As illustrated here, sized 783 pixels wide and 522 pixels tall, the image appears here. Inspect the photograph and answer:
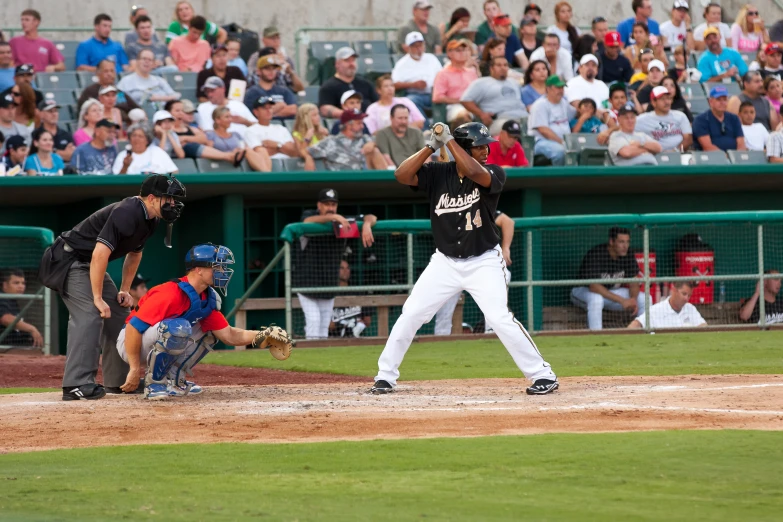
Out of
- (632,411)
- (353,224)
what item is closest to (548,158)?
(353,224)

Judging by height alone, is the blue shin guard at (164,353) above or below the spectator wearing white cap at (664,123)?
below

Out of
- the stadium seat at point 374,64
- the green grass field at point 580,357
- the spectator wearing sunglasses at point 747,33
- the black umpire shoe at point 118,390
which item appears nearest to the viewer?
the black umpire shoe at point 118,390

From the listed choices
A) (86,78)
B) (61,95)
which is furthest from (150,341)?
(86,78)

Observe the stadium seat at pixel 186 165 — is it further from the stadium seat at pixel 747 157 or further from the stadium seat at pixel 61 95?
the stadium seat at pixel 747 157

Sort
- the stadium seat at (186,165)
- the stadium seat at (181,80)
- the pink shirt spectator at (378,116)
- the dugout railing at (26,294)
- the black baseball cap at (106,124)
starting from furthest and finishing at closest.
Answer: the stadium seat at (181,80) → the pink shirt spectator at (378,116) → the stadium seat at (186,165) → the black baseball cap at (106,124) → the dugout railing at (26,294)

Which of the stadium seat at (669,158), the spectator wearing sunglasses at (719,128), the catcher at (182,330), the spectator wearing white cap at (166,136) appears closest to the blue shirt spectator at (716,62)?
the spectator wearing sunglasses at (719,128)

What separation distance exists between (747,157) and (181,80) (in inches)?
269

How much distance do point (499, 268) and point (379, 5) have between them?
1230cm

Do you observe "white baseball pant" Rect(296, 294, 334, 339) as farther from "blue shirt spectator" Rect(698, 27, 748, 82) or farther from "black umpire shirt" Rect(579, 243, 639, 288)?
"blue shirt spectator" Rect(698, 27, 748, 82)

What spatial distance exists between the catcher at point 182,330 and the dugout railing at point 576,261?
430 cm

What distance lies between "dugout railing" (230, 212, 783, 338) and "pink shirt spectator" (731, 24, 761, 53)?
6.01m

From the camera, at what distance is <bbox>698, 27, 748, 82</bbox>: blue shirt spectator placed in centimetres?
1697

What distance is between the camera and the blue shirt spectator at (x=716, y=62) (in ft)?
55.7

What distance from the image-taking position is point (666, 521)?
399cm
